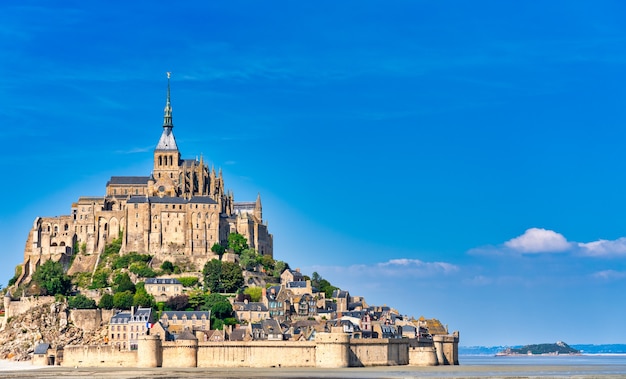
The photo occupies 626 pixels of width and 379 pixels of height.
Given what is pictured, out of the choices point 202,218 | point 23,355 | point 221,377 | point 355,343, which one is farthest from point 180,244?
point 221,377

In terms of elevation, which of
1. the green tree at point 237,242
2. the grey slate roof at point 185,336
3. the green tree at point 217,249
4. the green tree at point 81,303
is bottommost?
the grey slate roof at point 185,336

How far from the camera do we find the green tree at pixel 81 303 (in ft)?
321

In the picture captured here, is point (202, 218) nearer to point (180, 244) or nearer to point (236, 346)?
point (180, 244)

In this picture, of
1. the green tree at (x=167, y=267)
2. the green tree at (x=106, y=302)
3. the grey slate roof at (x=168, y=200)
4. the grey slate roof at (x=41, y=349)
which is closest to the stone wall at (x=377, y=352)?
the grey slate roof at (x=41, y=349)

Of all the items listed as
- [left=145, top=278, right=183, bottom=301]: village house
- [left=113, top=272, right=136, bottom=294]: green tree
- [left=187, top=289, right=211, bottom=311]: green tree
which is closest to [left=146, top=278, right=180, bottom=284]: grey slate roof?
[left=145, top=278, right=183, bottom=301]: village house

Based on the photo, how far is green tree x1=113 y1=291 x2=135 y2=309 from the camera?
97500 millimetres

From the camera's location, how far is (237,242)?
372 feet

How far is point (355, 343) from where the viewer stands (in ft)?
274

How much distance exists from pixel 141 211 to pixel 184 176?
948 cm

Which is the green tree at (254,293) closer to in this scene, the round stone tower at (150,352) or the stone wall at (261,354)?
the stone wall at (261,354)

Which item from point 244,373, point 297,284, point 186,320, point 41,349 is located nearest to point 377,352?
point 244,373

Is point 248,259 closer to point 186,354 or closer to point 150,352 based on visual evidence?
point 186,354

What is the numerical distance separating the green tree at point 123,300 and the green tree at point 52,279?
749 centimetres

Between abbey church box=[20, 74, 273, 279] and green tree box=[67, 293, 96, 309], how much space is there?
41.2ft
